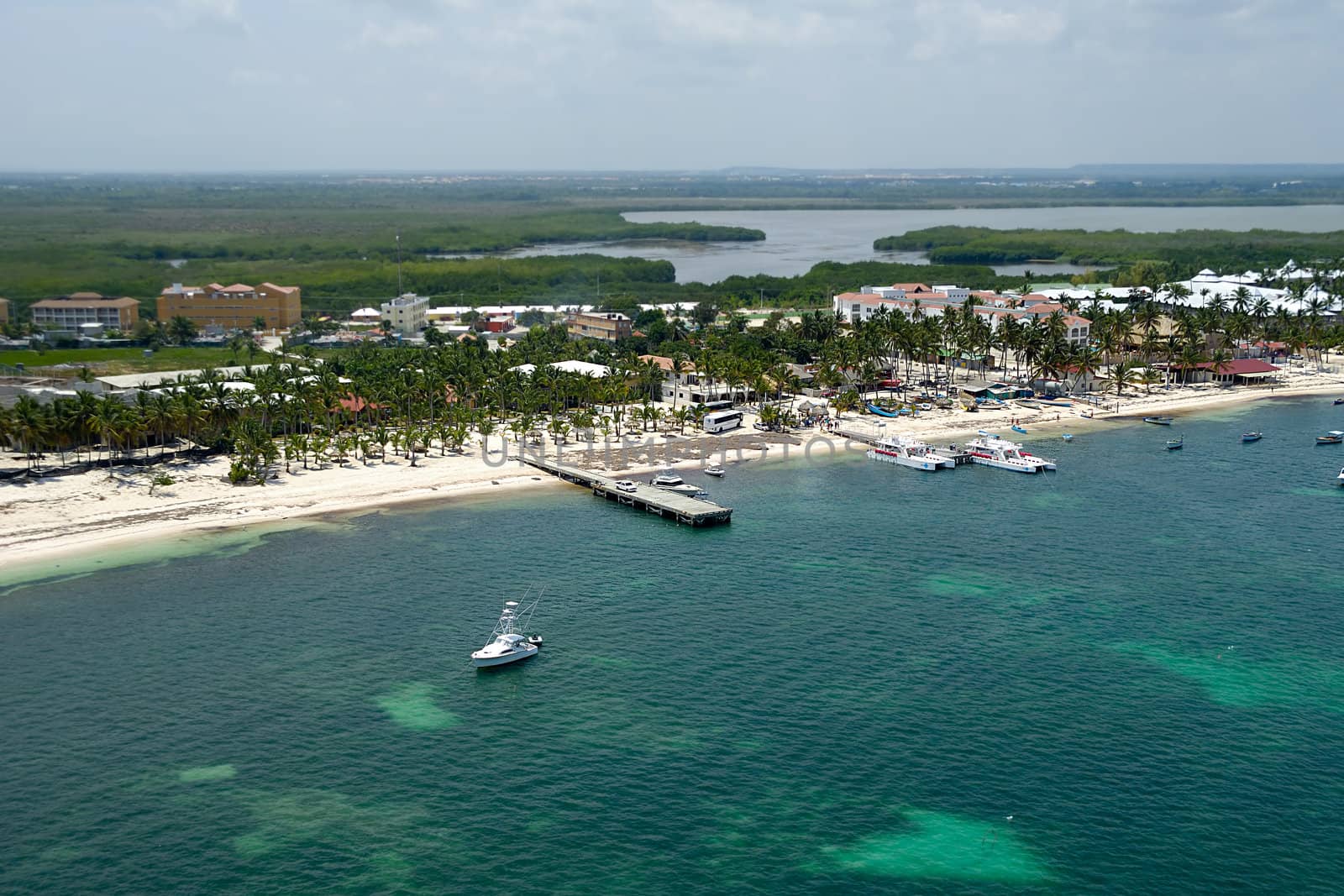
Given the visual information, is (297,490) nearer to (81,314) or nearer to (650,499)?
(650,499)

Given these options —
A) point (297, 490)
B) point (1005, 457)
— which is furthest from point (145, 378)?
point (1005, 457)

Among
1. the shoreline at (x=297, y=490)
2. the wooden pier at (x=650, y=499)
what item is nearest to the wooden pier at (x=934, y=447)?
the shoreline at (x=297, y=490)

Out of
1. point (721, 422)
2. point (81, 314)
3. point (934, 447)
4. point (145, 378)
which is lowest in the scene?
point (934, 447)

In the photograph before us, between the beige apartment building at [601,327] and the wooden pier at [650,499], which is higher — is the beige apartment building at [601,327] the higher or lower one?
the higher one

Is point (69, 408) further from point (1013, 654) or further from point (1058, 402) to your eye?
point (1058, 402)

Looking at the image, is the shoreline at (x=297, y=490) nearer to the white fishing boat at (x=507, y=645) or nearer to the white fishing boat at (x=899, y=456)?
the white fishing boat at (x=899, y=456)

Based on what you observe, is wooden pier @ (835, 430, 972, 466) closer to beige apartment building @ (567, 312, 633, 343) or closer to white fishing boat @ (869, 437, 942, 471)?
white fishing boat @ (869, 437, 942, 471)
